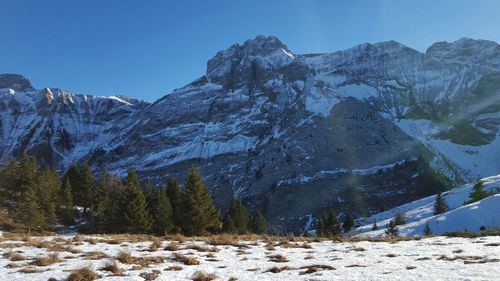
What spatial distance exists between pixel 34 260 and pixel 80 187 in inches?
2552

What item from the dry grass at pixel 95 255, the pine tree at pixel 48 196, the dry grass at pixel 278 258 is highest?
the pine tree at pixel 48 196

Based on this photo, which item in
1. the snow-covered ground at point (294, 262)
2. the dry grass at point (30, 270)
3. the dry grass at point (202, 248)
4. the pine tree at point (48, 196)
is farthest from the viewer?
the pine tree at point (48, 196)

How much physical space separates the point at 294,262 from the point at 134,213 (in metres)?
38.2

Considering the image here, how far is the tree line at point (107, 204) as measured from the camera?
50.2 meters

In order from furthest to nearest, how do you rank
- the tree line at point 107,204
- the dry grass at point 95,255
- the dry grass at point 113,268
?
the tree line at point 107,204, the dry grass at point 95,255, the dry grass at point 113,268

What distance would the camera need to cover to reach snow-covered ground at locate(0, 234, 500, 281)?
1238 centimetres

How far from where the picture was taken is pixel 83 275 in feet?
41.7

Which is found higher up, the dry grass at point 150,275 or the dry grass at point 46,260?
the dry grass at point 46,260

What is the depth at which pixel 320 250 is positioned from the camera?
1886 centimetres

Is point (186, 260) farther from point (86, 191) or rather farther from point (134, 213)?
point (86, 191)

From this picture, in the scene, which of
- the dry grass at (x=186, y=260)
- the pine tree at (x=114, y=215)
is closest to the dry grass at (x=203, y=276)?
the dry grass at (x=186, y=260)

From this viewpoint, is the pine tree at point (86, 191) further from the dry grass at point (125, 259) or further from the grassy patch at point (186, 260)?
the grassy patch at point (186, 260)

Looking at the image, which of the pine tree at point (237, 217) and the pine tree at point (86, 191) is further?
the pine tree at point (237, 217)

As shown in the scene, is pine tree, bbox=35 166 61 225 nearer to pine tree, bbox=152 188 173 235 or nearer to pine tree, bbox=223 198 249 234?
pine tree, bbox=152 188 173 235
